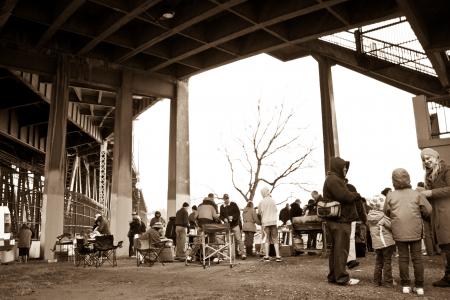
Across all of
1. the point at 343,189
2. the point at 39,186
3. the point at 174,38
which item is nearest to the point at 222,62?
the point at 174,38

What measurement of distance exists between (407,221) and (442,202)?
72 cm

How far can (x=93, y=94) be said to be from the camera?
1039 inches

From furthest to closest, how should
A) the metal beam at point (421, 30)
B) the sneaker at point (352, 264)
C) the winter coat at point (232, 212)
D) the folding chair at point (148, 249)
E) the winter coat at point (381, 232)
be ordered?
the winter coat at point (232, 212) → the metal beam at point (421, 30) → the folding chair at point (148, 249) → the sneaker at point (352, 264) → the winter coat at point (381, 232)

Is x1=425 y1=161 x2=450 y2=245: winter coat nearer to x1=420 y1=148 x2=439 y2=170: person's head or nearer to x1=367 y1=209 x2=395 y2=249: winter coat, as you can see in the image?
x1=420 y1=148 x2=439 y2=170: person's head

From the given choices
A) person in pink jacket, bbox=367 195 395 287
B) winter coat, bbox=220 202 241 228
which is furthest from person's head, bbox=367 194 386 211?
winter coat, bbox=220 202 241 228

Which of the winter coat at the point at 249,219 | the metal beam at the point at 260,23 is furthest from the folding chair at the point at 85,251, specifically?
the metal beam at the point at 260,23

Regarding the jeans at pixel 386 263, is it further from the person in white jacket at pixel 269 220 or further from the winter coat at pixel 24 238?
the winter coat at pixel 24 238

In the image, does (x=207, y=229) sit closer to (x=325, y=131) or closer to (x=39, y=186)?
(x=325, y=131)

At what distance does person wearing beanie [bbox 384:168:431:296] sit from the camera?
6.20 m

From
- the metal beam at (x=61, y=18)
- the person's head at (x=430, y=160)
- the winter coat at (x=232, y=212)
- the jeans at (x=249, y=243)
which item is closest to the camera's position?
the person's head at (x=430, y=160)

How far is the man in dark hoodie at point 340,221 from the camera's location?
6.91 meters

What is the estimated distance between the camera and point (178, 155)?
71.8 feet

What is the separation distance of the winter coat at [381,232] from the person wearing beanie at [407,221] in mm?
358

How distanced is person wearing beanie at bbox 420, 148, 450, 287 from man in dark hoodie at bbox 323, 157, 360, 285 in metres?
1.10
